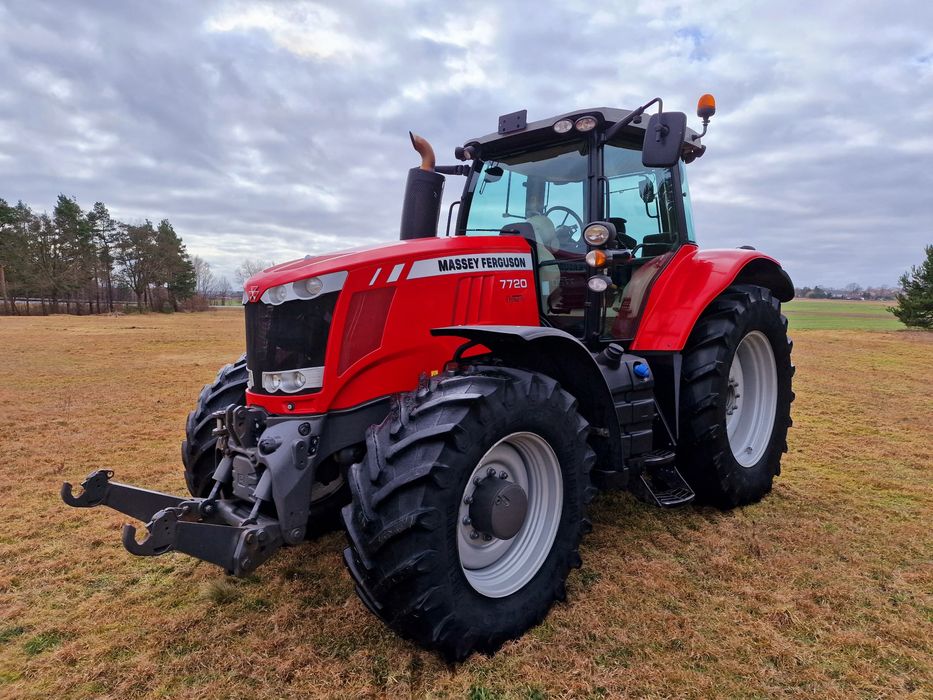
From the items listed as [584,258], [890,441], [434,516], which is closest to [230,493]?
[434,516]

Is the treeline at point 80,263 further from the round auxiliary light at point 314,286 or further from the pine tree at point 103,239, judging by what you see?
the round auxiliary light at point 314,286

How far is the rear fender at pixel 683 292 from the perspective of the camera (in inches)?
137

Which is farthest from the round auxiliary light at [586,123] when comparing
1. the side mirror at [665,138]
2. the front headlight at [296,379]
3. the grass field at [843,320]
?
the grass field at [843,320]

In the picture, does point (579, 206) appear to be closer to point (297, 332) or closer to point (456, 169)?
point (456, 169)

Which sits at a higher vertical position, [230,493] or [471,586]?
[230,493]

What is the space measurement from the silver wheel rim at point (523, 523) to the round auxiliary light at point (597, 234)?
3.87 feet

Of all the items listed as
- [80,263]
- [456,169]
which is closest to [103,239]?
[80,263]

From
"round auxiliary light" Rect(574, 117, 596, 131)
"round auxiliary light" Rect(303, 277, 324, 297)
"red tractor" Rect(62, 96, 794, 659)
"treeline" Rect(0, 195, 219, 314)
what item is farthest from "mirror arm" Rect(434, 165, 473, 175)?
"treeline" Rect(0, 195, 219, 314)

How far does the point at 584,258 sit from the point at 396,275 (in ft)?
4.40

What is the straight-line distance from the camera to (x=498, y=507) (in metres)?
2.38

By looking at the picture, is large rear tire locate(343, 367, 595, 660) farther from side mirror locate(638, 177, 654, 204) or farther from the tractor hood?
side mirror locate(638, 177, 654, 204)

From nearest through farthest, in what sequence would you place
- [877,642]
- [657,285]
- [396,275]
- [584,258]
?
[877,642] < [396,275] < [584,258] < [657,285]

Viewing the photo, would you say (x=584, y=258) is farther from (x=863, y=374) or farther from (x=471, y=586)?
(x=863, y=374)

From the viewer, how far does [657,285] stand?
3650 millimetres
